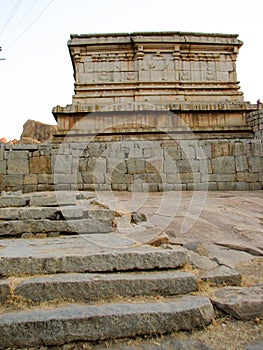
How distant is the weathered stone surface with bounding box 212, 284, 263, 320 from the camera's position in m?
2.28

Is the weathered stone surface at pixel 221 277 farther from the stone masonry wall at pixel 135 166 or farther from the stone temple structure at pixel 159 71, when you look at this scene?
the stone temple structure at pixel 159 71

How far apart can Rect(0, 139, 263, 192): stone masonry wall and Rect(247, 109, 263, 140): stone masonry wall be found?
8.25ft

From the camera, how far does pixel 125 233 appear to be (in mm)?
3689

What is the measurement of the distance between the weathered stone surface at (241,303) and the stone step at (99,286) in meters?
0.24

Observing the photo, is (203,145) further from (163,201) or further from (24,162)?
(24,162)

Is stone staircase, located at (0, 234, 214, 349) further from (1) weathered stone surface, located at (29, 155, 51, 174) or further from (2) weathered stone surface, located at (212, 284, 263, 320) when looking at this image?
(1) weathered stone surface, located at (29, 155, 51, 174)

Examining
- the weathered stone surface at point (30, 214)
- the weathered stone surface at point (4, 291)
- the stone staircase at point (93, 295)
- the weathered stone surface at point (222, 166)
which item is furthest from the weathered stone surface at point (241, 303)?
the weathered stone surface at point (222, 166)

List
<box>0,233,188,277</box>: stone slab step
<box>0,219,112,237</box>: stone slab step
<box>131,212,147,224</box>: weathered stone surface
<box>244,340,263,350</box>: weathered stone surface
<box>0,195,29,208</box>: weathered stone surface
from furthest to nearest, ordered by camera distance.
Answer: <box>0,195,29,208</box>: weathered stone surface, <box>131,212,147,224</box>: weathered stone surface, <box>0,219,112,237</box>: stone slab step, <box>0,233,188,277</box>: stone slab step, <box>244,340,263,350</box>: weathered stone surface

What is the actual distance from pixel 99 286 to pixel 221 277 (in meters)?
1.15

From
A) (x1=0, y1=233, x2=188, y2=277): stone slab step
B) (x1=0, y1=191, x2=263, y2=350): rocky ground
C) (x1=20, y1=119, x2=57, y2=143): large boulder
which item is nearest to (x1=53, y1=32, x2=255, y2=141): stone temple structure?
(x1=0, y1=191, x2=263, y2=350): rocky ground

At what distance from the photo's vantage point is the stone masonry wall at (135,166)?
7.98 metres

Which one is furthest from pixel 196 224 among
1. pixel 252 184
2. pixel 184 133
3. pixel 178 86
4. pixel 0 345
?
pixel 178 86

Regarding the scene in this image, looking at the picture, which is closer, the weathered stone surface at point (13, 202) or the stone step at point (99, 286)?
the stone step at point (99, 286)

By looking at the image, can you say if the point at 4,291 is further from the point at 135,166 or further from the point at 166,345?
the point at 135,166
